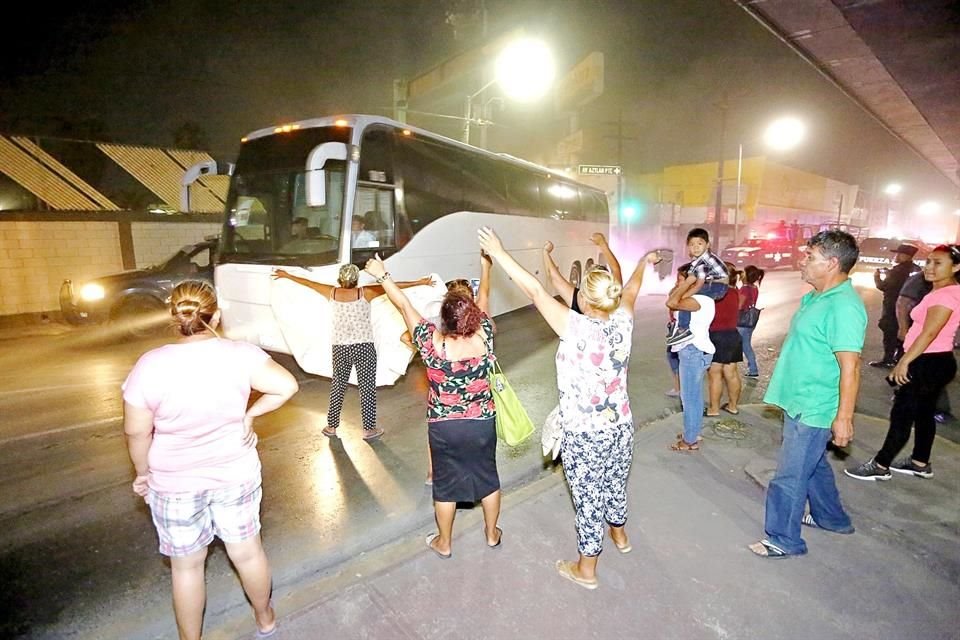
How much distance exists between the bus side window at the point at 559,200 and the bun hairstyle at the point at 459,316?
9684 mm

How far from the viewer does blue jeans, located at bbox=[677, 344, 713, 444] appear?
4574 millimetres

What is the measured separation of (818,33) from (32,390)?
10971mm

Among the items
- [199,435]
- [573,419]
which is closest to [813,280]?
[573,419]

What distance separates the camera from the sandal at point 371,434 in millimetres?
5188

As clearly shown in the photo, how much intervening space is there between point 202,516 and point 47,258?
13518mm

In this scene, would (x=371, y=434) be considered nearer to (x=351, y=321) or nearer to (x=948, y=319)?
(x=351, y=321)

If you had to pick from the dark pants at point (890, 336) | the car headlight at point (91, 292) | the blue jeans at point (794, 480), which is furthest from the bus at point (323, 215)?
the dark pants at point (890, 336)

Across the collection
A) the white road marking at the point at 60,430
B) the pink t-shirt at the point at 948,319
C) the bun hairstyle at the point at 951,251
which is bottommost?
the white road marking at the point at 60,430

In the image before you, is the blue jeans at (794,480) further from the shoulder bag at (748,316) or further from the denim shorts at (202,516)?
the shoulder bag at (748,316)

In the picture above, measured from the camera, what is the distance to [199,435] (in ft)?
7.29

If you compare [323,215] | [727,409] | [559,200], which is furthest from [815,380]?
[559,200]

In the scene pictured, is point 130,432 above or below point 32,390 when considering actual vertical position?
above

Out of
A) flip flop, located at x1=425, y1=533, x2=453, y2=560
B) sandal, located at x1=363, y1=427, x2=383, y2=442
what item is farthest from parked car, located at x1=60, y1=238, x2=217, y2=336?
flip flop, located at x1=425, y1=533, x2=453, y2=560

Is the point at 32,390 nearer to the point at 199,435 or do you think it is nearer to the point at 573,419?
the point at 199,435
